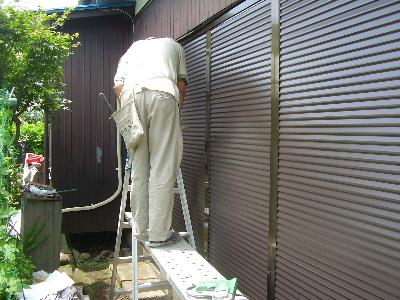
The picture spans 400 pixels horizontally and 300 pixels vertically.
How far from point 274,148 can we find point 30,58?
3792mm

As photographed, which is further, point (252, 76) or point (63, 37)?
point (63, 37)

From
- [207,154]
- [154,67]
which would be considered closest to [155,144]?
[154,67]

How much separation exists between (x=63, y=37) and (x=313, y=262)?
15.4 ft

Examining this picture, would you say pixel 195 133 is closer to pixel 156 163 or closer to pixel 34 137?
pixel 156 163

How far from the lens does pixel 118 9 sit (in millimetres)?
6988

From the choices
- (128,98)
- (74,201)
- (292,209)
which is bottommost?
(74,201)

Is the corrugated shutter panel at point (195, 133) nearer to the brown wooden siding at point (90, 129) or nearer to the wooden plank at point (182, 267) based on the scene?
the wooden plank at point (182, 267)

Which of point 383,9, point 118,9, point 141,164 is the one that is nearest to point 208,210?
point 141,164

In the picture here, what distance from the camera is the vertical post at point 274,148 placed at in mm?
2861

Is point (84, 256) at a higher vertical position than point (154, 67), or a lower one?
lower

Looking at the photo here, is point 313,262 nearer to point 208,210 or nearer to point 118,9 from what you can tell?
point 208,210

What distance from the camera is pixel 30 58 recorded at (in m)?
5.37

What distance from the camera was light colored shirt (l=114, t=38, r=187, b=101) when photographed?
332 cm

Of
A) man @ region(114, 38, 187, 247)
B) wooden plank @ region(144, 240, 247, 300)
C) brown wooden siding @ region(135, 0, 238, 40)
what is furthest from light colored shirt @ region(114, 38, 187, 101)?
wooden plank @ region(144, 240, 247, 300)
